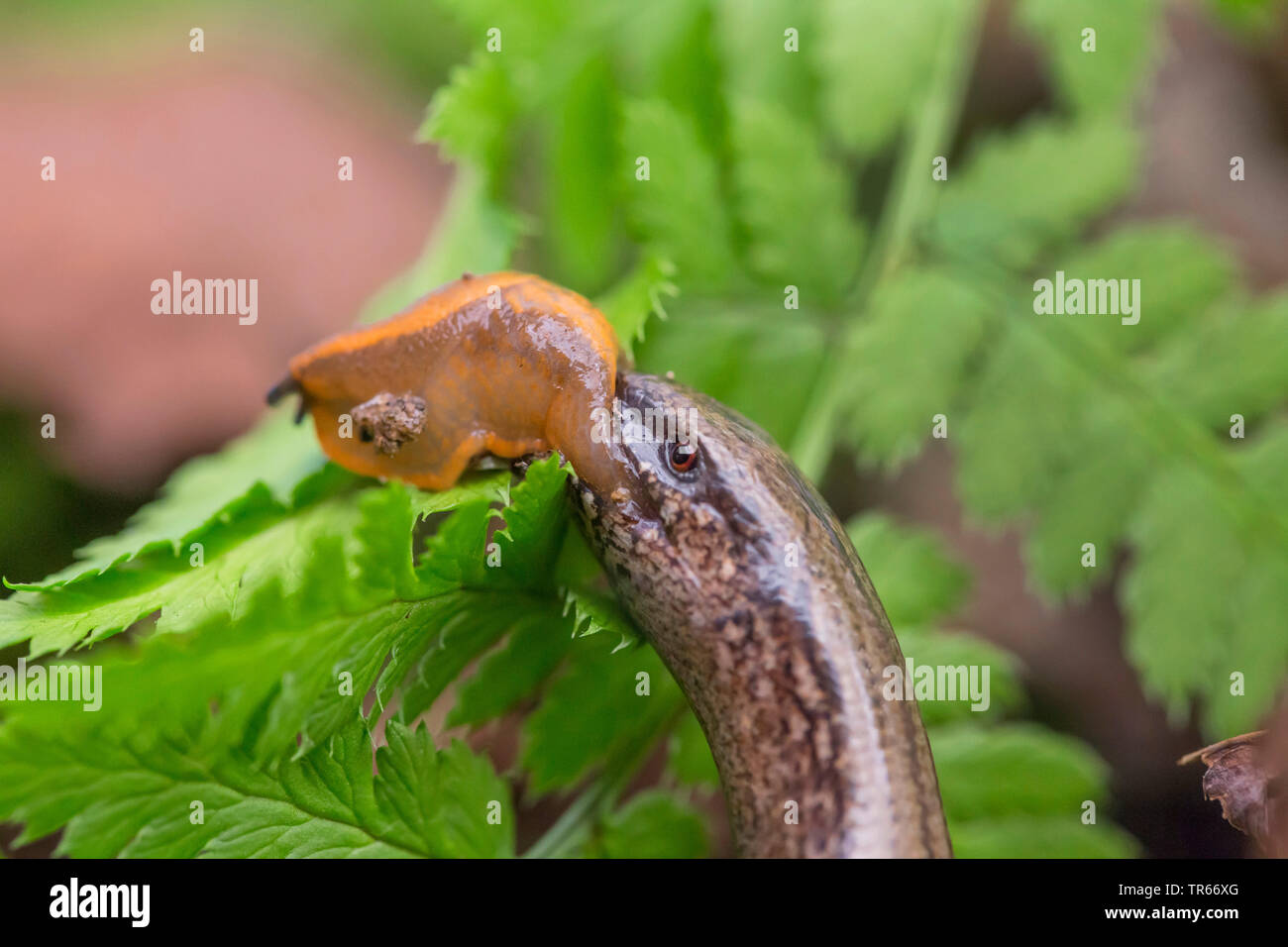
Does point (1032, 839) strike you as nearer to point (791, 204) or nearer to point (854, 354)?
point (854, 354)

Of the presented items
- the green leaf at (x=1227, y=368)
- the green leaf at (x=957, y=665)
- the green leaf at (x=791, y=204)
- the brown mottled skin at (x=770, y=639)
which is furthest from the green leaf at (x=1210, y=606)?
the brown mottled skin at (x=770, y=639)

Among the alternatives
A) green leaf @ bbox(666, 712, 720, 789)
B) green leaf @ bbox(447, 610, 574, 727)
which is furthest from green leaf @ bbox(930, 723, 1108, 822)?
green leaf @ bbox(447, 610, 574, 727)

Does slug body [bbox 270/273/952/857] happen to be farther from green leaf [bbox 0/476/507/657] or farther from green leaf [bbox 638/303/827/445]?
green leaf [bbox 638/303/827/445]

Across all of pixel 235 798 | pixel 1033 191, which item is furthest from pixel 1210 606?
pixel 235 798
